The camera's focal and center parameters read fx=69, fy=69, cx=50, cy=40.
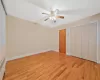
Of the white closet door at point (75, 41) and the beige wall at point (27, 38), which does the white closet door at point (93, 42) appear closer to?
the white closet door at point (75, 41)

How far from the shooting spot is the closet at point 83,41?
10.5 ft

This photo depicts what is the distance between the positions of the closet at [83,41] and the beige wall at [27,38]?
189 cm

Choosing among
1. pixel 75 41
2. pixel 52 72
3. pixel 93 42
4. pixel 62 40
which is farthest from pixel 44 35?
pixel 52 72

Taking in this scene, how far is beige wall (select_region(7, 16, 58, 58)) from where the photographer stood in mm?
3695

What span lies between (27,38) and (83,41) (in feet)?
10.9

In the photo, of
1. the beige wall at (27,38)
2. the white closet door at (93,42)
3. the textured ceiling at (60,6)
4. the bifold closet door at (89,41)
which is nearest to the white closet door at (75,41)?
the bifold closet door at (89,41)

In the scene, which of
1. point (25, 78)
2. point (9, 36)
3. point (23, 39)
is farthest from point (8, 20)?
point (25, 78)

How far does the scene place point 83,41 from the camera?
366 centimetres

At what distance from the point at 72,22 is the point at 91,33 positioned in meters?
1.41

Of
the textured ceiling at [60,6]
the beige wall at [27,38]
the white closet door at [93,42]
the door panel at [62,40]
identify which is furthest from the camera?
the door panel at [62,40]

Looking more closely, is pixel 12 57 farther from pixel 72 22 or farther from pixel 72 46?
pixel 72 22

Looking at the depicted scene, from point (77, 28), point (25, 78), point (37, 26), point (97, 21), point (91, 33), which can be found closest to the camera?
point (25, 78)

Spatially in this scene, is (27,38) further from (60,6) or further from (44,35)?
(60,6)

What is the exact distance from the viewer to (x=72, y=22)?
432 centimetres
